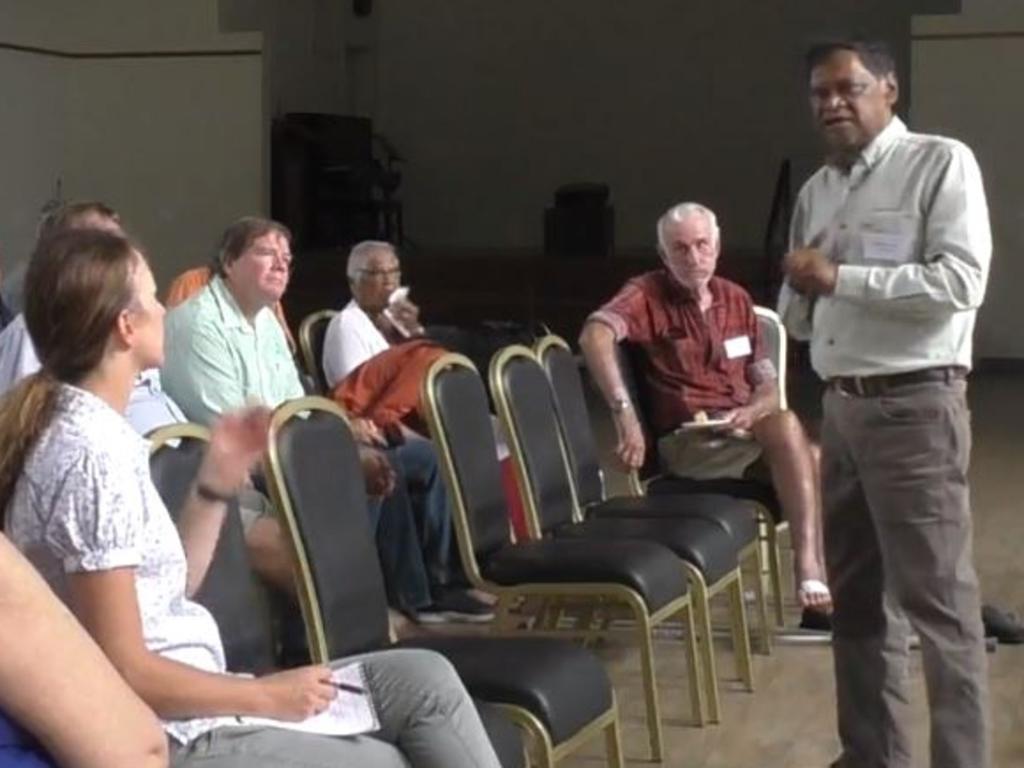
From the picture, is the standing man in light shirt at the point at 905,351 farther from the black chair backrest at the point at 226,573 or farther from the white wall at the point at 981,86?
the white wall at the point at 981,86

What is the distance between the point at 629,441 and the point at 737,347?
20.9 inches

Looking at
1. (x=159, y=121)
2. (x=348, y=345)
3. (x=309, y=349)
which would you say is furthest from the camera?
(x=159, y=121)

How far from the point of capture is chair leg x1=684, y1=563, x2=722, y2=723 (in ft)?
14.0

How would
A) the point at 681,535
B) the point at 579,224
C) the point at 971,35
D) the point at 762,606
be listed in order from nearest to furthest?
the point at 681,535
the point at 762,606
the point at 971,35
the point at 579,224

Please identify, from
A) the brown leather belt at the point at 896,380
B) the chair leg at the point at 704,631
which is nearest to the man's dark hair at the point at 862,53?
the brown leather belt at the point at 896,380

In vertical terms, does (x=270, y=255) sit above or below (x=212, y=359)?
above

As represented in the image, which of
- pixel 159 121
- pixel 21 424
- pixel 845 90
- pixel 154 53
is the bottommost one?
pixel 21 424

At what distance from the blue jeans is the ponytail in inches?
104

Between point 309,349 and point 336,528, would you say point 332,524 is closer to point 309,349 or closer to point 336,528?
point 336,528

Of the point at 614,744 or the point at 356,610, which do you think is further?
the point at 614,744

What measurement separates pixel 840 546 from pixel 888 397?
336 millimetres

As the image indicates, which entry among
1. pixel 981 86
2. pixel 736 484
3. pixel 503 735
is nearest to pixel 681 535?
pixel 736 484

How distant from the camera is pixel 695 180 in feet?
53.0

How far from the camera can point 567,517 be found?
4.54m
